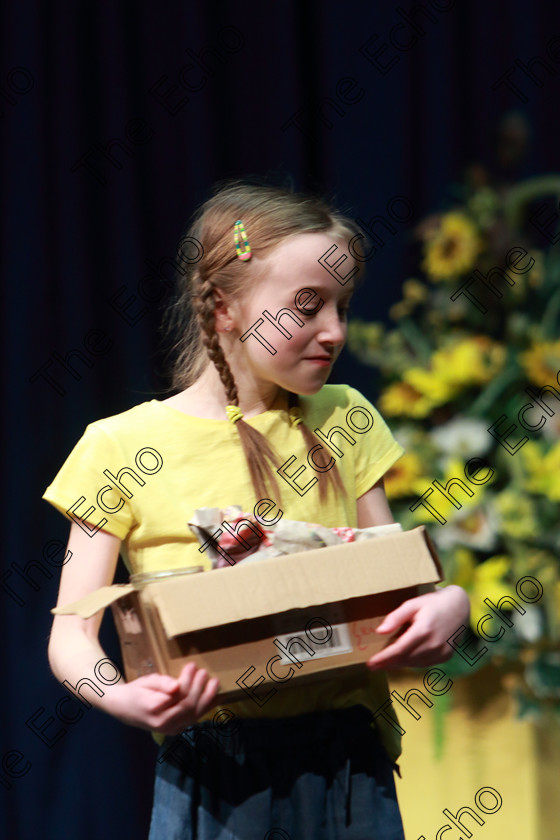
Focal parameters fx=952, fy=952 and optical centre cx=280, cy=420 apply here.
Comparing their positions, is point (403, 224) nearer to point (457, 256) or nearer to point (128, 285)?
point (457, 256)

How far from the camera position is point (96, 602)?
77 centimetres

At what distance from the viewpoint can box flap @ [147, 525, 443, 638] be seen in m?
0.74

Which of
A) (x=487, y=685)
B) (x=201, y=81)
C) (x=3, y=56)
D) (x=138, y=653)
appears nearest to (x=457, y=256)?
(x=201, y=81)

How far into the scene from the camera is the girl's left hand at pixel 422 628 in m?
0.81

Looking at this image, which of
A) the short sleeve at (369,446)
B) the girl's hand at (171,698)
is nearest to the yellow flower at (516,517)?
the short sleeve at (369,446)

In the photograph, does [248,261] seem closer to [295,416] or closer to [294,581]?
[295,416]

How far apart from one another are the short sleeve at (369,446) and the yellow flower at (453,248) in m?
0.52

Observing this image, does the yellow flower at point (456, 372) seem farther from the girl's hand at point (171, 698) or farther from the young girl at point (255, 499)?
the girl's hand at point (171, 698)

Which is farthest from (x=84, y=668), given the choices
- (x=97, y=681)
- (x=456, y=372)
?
(x=456, y=372)

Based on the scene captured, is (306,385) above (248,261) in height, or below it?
below

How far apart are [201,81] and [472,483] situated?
844 millimetres

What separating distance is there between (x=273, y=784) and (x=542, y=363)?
30.8 inches

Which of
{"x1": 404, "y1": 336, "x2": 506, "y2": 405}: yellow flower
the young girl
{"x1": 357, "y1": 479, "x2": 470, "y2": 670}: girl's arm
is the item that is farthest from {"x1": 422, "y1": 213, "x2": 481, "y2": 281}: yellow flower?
{"x1": 357, "y1": 479, "x2": 470, "y2": 670}: girl's arm

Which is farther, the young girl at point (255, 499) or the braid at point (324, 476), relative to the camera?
the braid at point (324, 476)
